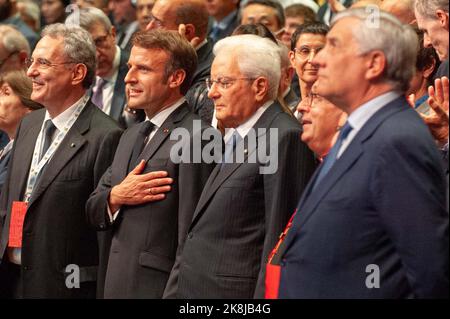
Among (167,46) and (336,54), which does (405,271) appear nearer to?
(336,54)

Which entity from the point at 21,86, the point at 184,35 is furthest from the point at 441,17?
the point at 21,86

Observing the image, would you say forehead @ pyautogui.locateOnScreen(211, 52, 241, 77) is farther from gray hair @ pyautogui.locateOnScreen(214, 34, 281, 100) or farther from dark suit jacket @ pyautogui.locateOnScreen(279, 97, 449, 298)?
dark suit jacket @ pyautogui.locateOnScreen(279, 97, 449, 298)

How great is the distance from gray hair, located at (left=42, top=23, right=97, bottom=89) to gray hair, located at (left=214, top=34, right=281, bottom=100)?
1.06m

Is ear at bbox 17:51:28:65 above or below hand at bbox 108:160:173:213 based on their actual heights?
above

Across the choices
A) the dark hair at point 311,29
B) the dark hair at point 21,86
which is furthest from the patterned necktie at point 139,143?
the dark hair at point 21,86

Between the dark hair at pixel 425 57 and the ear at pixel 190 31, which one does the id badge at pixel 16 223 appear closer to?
the ear at pixel 190 31

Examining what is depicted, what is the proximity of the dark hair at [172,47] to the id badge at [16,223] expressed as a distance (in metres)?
1.00

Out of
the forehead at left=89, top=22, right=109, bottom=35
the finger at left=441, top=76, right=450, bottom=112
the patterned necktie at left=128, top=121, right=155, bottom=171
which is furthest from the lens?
the forehead at left=89, top=22, right=109, bottom=35

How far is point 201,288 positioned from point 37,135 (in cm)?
151

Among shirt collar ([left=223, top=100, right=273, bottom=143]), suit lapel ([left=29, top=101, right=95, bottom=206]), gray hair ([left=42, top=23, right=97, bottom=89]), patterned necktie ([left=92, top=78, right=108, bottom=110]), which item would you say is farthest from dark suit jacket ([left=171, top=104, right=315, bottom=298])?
patterned necktie ([left=92, top=78, right=108, bottom=110])

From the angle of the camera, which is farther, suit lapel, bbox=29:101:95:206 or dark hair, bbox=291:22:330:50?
dark hair, bbox=291:22:330:50

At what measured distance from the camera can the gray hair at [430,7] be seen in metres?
4.12

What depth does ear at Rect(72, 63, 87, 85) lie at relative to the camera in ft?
16.5

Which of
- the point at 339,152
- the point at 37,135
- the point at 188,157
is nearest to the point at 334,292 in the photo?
the point at 339,152
